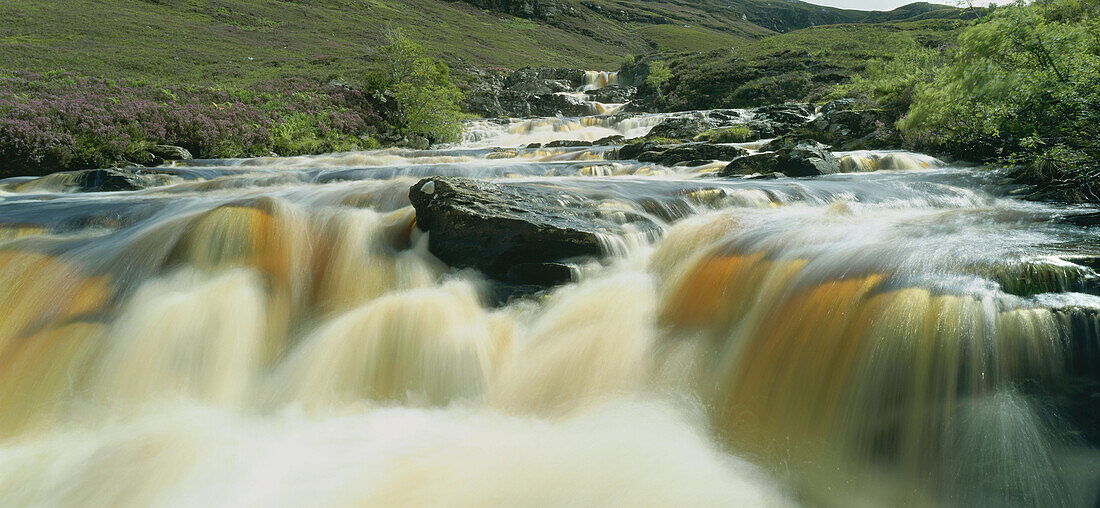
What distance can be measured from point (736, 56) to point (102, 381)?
48641mm

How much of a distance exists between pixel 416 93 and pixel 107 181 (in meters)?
13.2

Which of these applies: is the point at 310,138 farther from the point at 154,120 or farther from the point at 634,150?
the point at 634,150

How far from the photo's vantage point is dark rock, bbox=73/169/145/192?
29.2 feet

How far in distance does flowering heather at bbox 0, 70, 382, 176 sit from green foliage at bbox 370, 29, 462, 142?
1378 millimetres

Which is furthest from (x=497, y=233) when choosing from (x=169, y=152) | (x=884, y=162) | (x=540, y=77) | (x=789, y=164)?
(x=540, y=77)

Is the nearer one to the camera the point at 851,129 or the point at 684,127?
the point at 851,129

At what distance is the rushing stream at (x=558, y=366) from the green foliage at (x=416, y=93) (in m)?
16.3

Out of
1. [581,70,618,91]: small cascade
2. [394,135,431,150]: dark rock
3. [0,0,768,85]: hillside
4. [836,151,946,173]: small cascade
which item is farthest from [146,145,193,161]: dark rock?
[581,70,618,91]: small cascade

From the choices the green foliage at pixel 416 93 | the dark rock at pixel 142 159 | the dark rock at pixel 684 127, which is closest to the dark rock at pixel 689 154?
the dark rock at pixel 684 127

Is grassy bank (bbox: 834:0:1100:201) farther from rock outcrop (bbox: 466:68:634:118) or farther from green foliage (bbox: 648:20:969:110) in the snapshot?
rock outcrop (bbox: 466:68:634:118)

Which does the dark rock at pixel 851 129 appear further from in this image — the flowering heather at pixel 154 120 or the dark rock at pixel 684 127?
the flowering heather at pixel 154 120

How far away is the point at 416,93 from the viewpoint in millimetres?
20656

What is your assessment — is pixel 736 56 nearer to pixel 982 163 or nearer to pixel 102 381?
pixel 982 163

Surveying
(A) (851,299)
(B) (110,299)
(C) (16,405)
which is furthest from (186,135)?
(A) (851,299)
